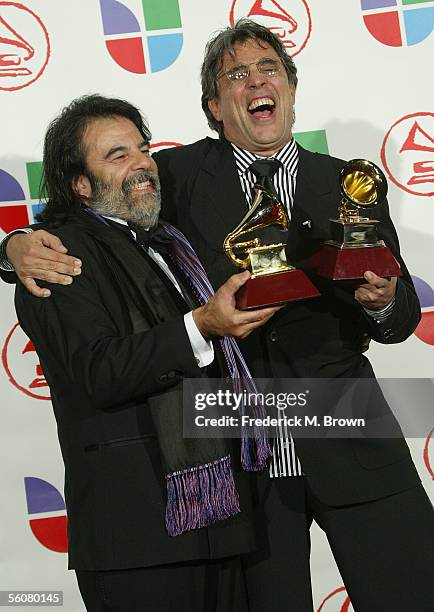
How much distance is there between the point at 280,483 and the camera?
229 cm

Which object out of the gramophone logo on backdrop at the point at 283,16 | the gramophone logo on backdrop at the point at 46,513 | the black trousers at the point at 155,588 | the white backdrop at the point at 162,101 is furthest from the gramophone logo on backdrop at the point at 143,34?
the black trousers at the point at 155,588

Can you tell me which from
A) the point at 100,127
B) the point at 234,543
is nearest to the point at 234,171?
the point at 100,127

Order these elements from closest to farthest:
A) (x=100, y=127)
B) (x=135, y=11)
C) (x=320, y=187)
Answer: (x=100, y=127) → (x=320, y=187) → (x=135, y=11)

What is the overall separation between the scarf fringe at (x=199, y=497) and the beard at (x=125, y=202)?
1.94 feet

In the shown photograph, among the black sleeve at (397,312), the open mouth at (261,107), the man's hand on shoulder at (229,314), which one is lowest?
the black sleeve at (397,312)

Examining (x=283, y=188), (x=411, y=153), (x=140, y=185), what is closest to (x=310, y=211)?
(x=283, y=188)

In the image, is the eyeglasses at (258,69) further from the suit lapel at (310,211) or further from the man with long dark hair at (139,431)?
the man with long dark hair at (139,431)

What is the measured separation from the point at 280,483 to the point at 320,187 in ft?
2.46

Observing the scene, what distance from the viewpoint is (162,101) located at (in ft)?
10.3

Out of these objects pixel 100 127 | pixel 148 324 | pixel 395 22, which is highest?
pixel 395 22

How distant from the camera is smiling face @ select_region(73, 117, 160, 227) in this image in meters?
2.20

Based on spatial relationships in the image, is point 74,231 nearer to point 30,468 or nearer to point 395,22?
point 30,468

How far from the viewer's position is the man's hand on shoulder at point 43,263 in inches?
78.7

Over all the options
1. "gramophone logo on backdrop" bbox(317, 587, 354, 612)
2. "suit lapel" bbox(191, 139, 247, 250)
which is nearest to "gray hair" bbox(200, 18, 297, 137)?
"suit lapel" bbox(191, 139, 247, 250)
